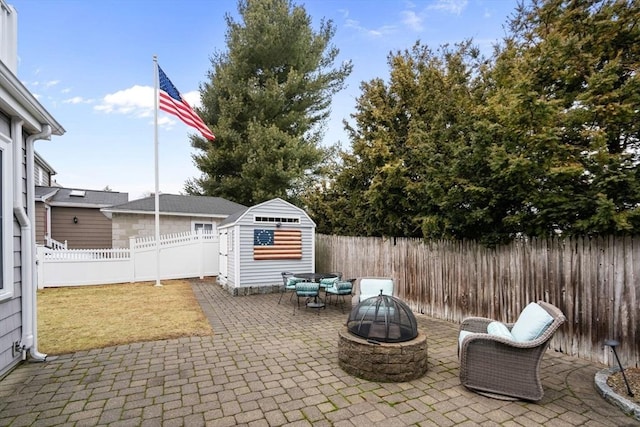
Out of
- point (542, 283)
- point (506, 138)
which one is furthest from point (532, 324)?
point (506, 138)

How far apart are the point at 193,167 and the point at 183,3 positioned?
1138cm

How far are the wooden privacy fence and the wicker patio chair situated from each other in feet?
4.43

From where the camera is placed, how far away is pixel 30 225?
4.32 m

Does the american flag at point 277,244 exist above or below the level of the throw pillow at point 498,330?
above

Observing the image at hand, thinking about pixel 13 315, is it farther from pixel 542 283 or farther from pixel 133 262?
pixel 133 262

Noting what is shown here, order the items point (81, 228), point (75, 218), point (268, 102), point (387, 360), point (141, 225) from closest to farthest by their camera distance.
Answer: point (387, 360) → point (141, 225) → point (75, 218) → point (81, 228) → point (268, 102)

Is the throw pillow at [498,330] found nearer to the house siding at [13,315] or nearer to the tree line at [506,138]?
the tree line at [506,138]

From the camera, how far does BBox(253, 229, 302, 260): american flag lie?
31.2ft

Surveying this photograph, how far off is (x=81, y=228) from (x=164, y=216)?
5018 millimetres

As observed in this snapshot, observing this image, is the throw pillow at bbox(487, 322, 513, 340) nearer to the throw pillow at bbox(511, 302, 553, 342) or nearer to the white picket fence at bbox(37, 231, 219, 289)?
the throw pillow at bbox(511, 302, 553, 342)

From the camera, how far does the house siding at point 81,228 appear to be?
1521cm

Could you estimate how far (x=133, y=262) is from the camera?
11.3m

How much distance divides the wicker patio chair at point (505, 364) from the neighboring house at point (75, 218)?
16448 millimetres

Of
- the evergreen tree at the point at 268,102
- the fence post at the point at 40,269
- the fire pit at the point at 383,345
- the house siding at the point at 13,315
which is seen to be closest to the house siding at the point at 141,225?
the fence post at the point at 40,269
